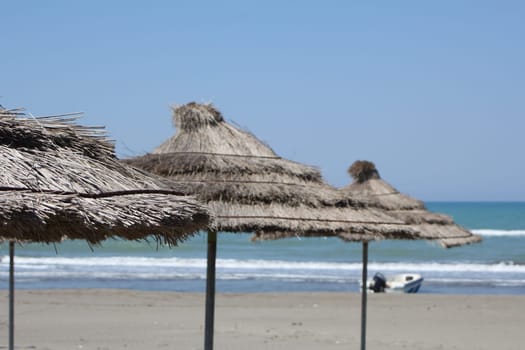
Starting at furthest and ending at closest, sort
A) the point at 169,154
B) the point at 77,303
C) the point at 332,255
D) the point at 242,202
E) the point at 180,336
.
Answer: the point at 332,255, the point at 77,303, the point at 180,336, the point at 169,154, the point at 242,202

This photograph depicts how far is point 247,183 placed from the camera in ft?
23.3

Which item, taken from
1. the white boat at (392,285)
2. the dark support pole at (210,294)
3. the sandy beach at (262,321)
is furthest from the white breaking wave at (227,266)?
the dark support pole at (210,294)

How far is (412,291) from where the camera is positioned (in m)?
22.6

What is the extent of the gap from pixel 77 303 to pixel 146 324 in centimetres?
336

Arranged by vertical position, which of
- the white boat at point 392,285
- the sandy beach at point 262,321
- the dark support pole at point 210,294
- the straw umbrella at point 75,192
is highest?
the straw umbrella at point 75,192

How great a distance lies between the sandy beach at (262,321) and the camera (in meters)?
13.1

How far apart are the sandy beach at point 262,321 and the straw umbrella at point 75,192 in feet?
23.0

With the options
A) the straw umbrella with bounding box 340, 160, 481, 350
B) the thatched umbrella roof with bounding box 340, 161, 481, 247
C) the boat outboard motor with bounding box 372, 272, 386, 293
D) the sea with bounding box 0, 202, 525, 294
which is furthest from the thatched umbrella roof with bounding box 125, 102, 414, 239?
the boat outboard motor with bounding box 372, 272, 386, 293

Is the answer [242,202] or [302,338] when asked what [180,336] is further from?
[242,202]

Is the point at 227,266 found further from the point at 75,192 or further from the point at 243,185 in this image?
the point at 75,192

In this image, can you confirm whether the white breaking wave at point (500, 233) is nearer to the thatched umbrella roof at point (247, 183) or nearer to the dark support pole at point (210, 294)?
the thatched umbrella roof at point (247, 183)

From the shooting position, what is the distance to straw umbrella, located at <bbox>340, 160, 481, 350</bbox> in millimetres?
9755

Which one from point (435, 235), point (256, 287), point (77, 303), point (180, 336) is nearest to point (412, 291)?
point (256, 287)

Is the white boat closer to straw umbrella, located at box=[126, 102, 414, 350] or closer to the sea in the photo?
the sea
